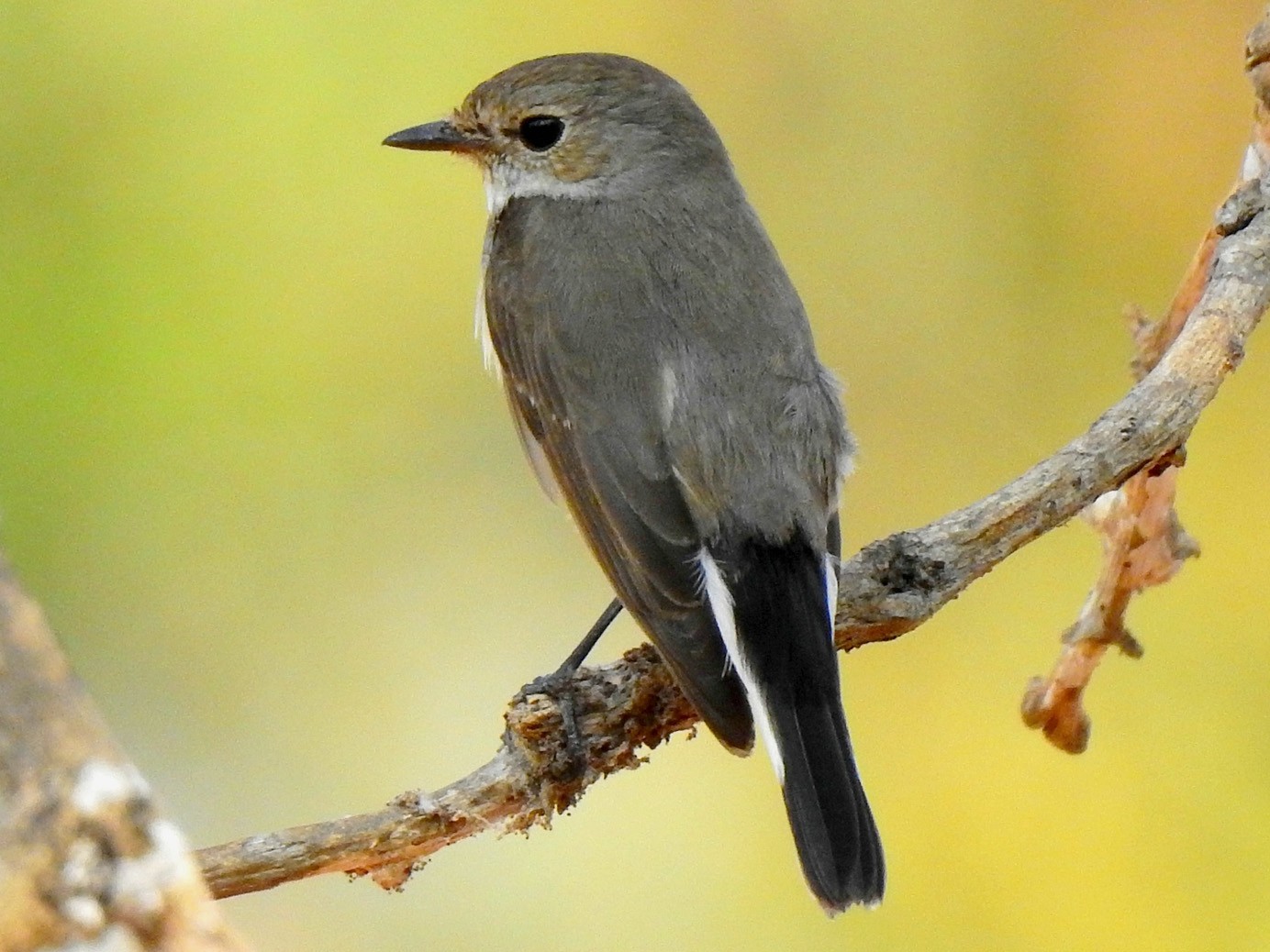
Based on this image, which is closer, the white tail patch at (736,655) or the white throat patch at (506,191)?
the white tail patch at (736,655)

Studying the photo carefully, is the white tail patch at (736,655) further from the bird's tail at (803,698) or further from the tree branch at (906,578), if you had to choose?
the tree branch at (906,578)

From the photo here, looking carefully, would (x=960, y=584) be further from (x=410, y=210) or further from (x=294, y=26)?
(x=294, y=26)

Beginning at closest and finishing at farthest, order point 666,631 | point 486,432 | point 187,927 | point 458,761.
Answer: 1. point 187,927
2. point 666,631
3. point 458,761
4. point 486,432

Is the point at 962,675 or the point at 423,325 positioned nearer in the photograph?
the point at 962,675

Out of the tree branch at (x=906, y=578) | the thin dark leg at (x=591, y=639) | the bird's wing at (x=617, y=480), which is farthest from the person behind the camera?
the thin dark leg at (x=591, y=639)

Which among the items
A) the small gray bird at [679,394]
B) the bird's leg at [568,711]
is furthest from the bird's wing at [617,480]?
the bird's leg at [568,711]

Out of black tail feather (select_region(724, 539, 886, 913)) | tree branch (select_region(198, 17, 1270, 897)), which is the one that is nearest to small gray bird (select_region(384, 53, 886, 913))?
black tail feather (select_region(724, 539, 886, 913))

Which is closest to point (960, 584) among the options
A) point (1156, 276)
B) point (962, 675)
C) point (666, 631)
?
point (666, 631)
